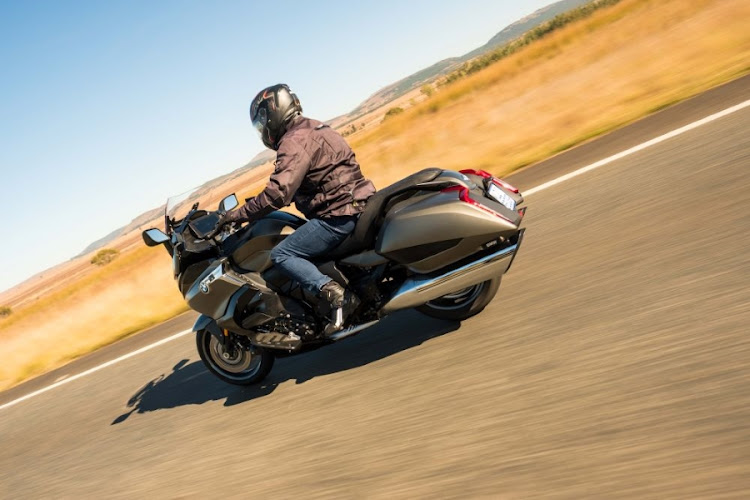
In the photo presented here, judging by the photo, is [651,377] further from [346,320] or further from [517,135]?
[517,135]

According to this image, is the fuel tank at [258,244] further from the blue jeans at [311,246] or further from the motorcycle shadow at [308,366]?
the motorcycle shadow at [308,366]

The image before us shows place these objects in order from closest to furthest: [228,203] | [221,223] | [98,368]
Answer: [221,223] < [228,203] < [98,368]

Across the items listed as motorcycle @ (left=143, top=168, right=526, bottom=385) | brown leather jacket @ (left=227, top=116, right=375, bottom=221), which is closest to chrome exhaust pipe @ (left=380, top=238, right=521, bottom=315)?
motorcycle @ (left=143, top=168, right=526, bottom=385)

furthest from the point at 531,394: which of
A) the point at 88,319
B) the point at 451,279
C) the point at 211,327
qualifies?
the point at 88,319

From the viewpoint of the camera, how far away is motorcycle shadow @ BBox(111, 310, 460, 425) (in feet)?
15.5

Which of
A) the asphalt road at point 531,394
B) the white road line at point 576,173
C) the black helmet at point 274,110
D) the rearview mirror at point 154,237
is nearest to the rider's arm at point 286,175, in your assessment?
the black helmet at point 274,110

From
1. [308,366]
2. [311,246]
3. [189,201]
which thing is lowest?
[308,366]

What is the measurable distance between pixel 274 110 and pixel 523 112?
10.3m

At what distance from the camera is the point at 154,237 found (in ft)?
15.6

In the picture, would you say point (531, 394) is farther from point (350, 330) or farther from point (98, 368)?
point (98, 368)

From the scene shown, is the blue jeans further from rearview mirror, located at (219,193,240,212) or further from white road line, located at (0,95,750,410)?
white road line, located at (0,95,750,410)

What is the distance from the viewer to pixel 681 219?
4.74 meters

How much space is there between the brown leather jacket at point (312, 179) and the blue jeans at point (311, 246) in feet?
0.26

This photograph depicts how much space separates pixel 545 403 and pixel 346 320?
1.77 m
